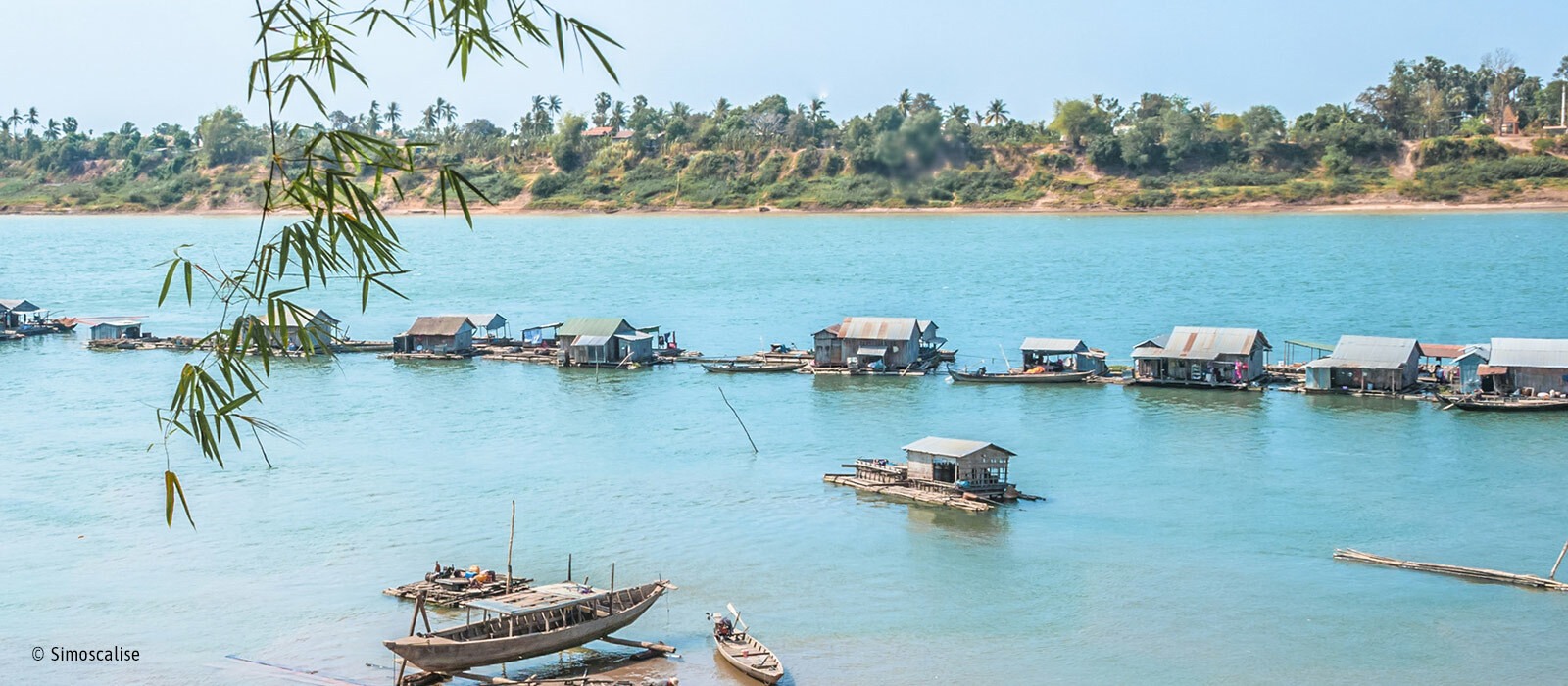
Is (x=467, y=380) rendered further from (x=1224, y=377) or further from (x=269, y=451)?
(x=1224, y=377)

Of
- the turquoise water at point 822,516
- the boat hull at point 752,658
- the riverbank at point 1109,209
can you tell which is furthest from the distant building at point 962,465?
the riverbank at point 1109,209

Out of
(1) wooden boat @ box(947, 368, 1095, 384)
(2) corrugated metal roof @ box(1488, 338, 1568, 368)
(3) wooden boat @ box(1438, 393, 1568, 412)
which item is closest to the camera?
(3) wooden boat @ box(1438, 393, 1568, 412)

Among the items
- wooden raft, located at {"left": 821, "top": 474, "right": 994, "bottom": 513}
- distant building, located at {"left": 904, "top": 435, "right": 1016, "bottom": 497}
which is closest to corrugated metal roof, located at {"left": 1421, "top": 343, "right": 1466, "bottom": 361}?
distant building, located at {"left": 904, "top": 435, "right": 1016, "bottom": 497}

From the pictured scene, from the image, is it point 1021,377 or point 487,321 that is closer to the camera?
point 1021,377

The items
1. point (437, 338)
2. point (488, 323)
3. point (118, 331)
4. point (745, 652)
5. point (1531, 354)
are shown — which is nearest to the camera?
point (745, 652)

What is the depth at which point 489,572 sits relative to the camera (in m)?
A: 23.3

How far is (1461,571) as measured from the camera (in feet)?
82.4

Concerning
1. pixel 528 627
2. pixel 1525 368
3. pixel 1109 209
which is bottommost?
pixel 528 627

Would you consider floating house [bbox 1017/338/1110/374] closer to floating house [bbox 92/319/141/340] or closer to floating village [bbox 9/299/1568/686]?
floating village [bbox 9/299/1568/686]

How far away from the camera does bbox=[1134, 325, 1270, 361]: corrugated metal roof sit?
4422cm

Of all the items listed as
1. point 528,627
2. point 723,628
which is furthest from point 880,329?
point 528,627

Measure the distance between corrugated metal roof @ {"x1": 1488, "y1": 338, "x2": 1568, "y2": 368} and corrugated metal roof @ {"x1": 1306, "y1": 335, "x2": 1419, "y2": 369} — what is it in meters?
2.43

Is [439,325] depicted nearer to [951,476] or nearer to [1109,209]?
[951,476]

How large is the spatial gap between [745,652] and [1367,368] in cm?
2815
